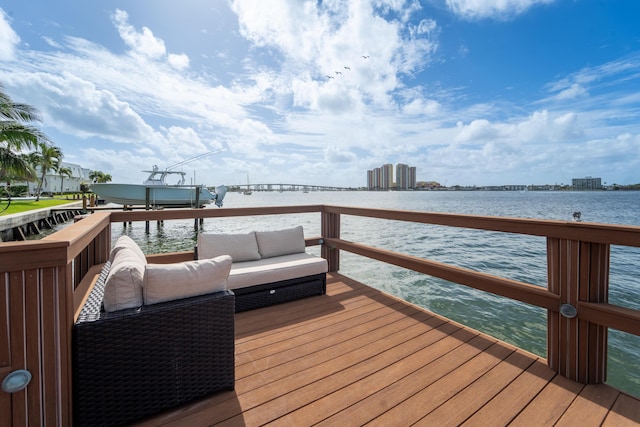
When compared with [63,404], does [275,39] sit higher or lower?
higher

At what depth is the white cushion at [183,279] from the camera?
158cm

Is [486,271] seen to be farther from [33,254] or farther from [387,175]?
[387,175]

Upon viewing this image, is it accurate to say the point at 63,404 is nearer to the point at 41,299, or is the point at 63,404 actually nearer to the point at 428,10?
the point at 41,299

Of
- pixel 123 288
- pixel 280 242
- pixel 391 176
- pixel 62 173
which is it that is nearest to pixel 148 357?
pixel 123 288

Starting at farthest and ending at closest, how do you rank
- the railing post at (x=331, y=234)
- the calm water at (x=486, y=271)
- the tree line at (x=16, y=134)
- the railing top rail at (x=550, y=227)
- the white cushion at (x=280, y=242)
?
the tree line at (x=16, y=134)
the railing post at (x=331, y=234)
the calm water at (x=486, y=271)
the white cushion at (x=280, y=242)
the railing top rail at (x=550, y=227)

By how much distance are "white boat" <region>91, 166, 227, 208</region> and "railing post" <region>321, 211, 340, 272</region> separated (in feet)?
39.0

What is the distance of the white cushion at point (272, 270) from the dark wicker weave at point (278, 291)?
0.06 m

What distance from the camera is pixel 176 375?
159 cm

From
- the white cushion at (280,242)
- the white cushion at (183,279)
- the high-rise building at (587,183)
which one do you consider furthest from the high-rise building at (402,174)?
the white cushion at (183,279)

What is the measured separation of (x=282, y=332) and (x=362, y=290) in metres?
1.29

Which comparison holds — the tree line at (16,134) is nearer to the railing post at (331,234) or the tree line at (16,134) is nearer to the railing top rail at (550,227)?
the railing post at (331,234)

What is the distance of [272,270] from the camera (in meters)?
2.98

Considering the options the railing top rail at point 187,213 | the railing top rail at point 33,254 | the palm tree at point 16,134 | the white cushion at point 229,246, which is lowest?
the white cushion at point 229,246

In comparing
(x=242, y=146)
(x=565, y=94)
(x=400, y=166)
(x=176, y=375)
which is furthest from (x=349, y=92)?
(x=400, y=166)
